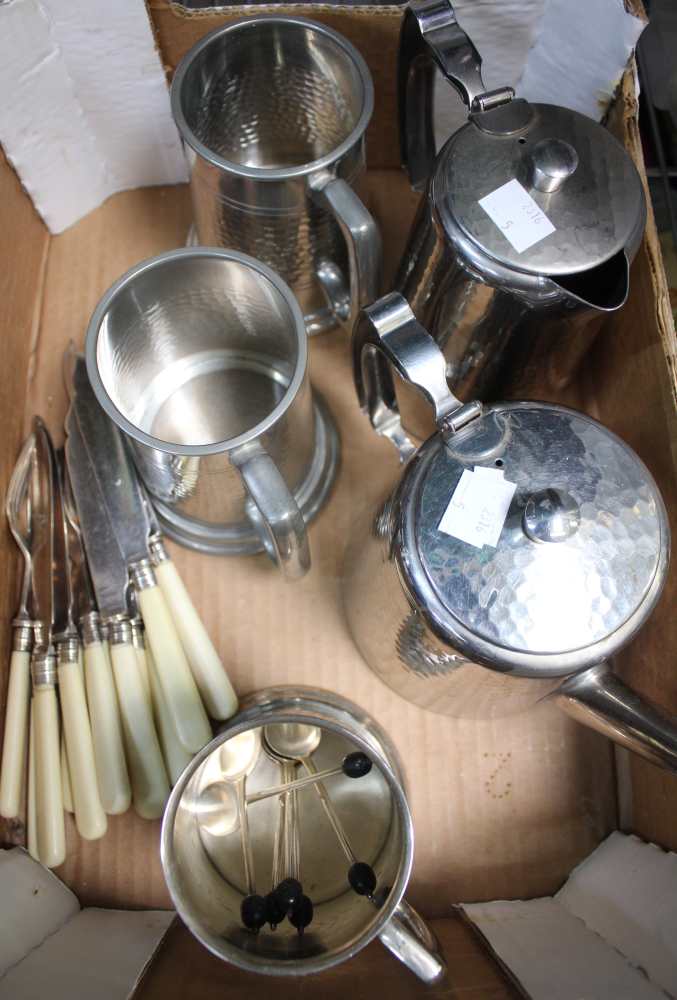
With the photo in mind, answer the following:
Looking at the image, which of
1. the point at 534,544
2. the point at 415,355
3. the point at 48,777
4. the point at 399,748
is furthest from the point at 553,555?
the point at 48,777

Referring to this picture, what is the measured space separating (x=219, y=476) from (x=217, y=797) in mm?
190

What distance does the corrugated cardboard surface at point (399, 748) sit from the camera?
470 millimetres

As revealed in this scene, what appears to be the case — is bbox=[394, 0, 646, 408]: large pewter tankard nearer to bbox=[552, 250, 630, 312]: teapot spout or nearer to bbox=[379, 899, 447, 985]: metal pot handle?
bbox=[552, 250, 630, 312]: teapot spout

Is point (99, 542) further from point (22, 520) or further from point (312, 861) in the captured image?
point (312, 861)

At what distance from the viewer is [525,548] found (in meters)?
0.34

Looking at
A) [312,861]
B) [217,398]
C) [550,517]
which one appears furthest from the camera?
[217,398]

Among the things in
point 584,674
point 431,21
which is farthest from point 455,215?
point 584,674

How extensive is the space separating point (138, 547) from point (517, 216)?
30 cm

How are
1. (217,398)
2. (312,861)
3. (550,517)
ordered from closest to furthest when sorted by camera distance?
(550,517) < (312,861) < (217,398)

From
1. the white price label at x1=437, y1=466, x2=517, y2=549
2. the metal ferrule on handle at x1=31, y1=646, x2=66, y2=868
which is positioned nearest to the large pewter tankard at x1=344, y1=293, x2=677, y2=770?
the white price label at x1=437, y1=466, x2=517, y2=549

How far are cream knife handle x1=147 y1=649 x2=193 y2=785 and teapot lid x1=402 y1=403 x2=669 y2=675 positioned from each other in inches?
7.6

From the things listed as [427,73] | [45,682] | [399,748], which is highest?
[427,73]

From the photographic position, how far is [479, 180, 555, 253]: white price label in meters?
0.38

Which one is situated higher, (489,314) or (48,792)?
(489,314)
